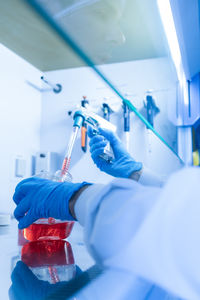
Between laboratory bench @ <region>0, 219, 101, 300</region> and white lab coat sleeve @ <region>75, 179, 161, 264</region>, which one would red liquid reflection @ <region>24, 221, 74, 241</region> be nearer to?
laboratory bench @ <region>0, 219, 101, 300</region>

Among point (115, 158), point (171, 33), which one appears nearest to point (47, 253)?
point (115, 158)

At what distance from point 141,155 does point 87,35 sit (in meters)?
1.52

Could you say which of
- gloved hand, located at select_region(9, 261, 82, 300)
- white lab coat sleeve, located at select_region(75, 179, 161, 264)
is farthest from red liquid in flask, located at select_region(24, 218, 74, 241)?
white lab coat sleeve, located at select_region(75, 179, 161, 264)

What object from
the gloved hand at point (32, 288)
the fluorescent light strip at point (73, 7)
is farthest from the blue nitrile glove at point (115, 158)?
the fluorescent light strip at point (73, 7)

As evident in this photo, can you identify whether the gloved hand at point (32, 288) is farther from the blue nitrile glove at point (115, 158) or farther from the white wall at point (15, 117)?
the white wall at point (15, 117)

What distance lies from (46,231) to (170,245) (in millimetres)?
611

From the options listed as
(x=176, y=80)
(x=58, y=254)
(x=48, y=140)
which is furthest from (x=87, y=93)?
(x=58, y=254)

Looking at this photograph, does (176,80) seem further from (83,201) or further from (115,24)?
(83,201)

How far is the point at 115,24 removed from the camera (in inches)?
22.0

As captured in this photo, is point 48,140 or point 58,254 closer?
point 58,254

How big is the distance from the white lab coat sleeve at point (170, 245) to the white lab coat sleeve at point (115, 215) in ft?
0.05

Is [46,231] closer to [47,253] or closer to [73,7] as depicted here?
[47,253]

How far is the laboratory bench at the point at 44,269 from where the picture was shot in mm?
512

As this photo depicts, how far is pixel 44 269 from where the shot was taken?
25.8 inches
